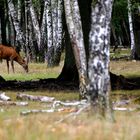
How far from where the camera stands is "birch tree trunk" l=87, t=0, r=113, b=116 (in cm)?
1117

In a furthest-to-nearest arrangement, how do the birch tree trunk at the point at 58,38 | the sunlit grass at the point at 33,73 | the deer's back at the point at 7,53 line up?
the birch tree trunk at the point at 58,38 < the deer's back at the point at 7,53 < the sunlit grass at the point at 33,73

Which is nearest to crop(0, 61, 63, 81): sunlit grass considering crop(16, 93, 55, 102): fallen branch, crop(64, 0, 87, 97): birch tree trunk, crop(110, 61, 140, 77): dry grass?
crop(110, 61, 140, 77): dry grass

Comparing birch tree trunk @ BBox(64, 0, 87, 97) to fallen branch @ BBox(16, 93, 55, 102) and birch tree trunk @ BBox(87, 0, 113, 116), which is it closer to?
fallen branch @ BBox(16, 93, 55, 102)

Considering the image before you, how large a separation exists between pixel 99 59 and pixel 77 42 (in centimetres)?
565

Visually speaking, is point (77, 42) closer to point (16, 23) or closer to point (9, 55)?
point (9, 55)

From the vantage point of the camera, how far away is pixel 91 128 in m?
8.28

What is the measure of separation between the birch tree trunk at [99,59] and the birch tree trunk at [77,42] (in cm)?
526

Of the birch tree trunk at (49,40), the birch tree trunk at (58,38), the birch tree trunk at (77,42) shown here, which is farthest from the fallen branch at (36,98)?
the birch tree trunk at (58,38)

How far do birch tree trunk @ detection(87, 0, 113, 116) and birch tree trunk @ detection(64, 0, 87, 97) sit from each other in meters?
5.26

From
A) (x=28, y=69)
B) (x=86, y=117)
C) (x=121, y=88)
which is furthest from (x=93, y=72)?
(x=28, y=69)

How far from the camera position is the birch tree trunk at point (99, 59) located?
11.2 metres

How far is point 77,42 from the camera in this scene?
666 inches

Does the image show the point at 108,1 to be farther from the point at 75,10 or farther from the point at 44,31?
the point at 44,31

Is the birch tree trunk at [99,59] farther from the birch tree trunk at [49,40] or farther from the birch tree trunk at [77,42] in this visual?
the birch tree trunk at [49,40]
